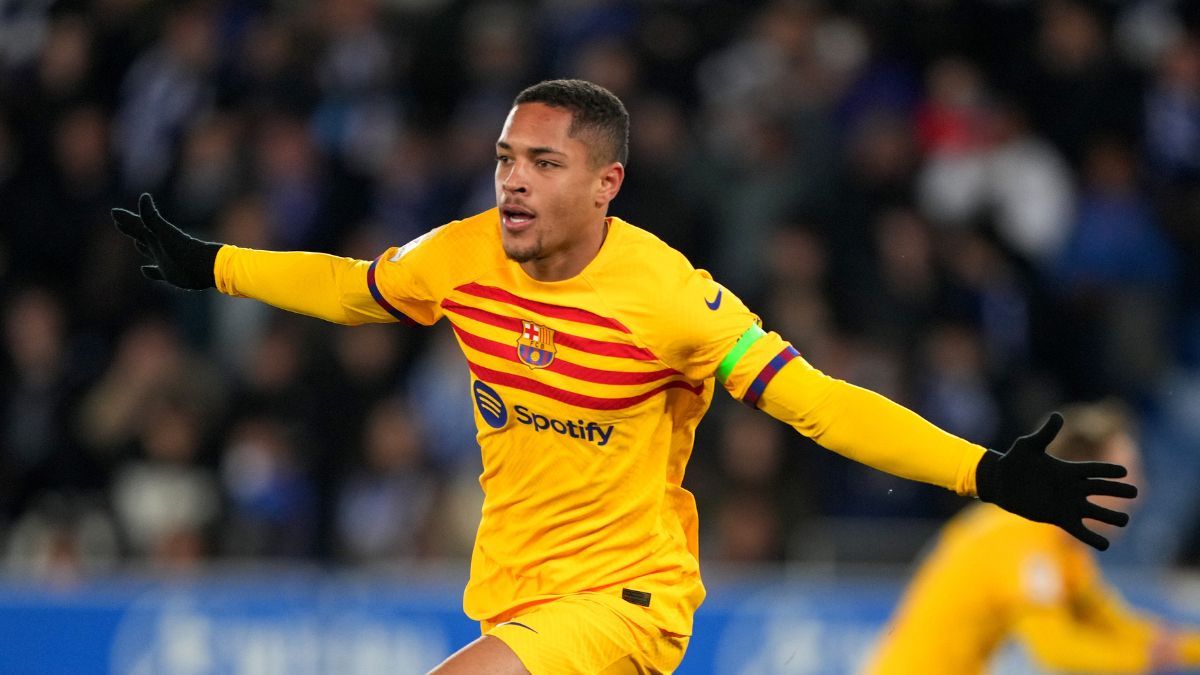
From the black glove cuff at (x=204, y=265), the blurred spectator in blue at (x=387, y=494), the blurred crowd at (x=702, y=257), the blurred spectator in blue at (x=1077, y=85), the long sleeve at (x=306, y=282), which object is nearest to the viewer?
the long sleeve at (x=306, y=282)

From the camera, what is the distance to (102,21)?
11516 millimetres

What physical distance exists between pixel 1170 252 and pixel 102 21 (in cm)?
624

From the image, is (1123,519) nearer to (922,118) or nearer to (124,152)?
(922,118)

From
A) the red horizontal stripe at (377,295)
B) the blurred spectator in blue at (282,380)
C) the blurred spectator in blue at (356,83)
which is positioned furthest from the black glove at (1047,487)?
the blurred spectator in blue at (356,83)

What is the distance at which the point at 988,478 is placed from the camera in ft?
14.6

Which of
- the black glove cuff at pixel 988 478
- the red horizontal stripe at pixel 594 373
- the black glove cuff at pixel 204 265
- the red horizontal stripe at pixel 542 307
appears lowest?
the black glove cuff at pixel 988 478

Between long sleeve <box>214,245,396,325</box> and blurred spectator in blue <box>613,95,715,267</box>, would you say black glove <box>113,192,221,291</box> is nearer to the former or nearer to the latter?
long sleeve <box>214,245,396,325</box>

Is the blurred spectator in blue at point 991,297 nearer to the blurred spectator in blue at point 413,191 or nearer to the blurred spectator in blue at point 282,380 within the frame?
the blurred spectator in blue at point 413,191

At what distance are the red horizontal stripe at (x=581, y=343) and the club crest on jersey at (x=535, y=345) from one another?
0.02 metres

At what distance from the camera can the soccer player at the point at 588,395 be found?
14.8 ft

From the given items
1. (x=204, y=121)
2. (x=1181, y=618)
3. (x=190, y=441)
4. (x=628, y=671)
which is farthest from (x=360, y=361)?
(x=628, y=671)

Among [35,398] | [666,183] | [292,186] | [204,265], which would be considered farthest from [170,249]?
[35,398]

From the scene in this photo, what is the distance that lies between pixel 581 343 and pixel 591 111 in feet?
1.84

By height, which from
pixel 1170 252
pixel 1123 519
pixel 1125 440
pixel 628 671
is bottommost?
pixel 628 671
